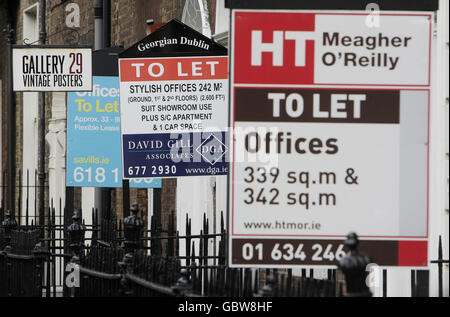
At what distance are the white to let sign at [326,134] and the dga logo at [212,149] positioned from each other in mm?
3452

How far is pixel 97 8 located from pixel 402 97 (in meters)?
8.53

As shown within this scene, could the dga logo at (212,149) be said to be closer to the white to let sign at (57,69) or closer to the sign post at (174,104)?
the sign post at (174,104)

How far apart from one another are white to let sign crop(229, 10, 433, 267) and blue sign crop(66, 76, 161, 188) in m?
6.20

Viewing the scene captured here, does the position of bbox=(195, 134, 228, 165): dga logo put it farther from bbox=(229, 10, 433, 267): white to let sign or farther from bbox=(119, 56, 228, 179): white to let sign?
bbox=(229, 10, 433, 267): white to let sign

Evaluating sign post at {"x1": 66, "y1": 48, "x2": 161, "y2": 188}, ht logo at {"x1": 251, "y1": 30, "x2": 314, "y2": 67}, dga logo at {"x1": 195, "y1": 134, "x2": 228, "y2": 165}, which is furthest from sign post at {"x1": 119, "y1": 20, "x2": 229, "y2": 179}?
ht logo at {"x1": 251, "y1": 30, "x2": 314, "y2": 67}

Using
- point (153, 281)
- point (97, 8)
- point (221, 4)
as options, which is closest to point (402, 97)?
point (153, 281)

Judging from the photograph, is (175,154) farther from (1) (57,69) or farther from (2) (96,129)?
(2) (96,129)

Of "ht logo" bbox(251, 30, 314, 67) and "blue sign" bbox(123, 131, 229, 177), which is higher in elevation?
"ht logo" bbox(251, 30, 314, 67)

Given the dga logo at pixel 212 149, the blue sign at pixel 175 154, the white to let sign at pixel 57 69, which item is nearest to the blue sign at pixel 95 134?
the white to let sign at pixel 57 69

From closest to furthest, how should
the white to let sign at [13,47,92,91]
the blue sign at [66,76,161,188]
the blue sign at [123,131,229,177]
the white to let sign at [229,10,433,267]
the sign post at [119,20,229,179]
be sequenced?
the white to let sign at [229,10,433,267] → the sign post at [119,20,229,179] → the blue sign at [123,131,229,177] → the white to let sign at [13,47,92,91] → the blue sign at [66,76,161,188]

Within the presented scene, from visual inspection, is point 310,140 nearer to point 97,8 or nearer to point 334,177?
point 334,177

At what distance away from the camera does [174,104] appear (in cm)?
762

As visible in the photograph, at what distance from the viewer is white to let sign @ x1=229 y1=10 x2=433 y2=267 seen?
4.32m

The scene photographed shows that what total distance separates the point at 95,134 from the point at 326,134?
21.1 ft
